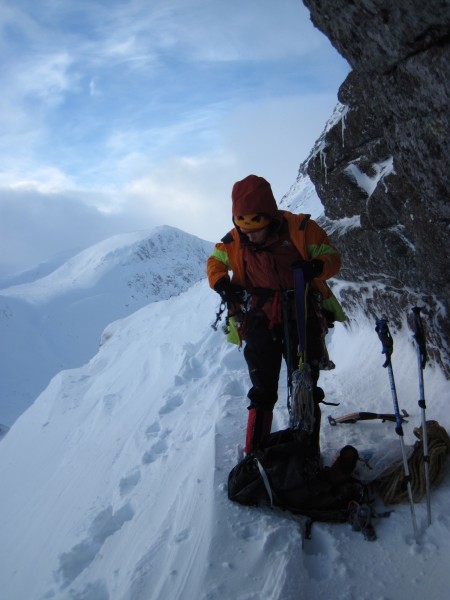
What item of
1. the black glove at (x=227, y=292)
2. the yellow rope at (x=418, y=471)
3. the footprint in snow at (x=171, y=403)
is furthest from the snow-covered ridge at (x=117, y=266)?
the yellow rope at (x=418, y=471)

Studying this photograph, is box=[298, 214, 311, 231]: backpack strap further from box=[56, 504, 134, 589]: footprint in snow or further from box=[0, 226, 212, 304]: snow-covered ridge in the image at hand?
box=[0, 226, 212, 304]: snow-covered ridge

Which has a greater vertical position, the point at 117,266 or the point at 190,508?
the point at 117,266

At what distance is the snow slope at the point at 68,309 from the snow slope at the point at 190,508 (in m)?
65.6

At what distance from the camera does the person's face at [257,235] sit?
145 inches

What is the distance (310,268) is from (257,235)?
1.87 feet

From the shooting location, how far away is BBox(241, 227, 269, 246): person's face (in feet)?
12.1

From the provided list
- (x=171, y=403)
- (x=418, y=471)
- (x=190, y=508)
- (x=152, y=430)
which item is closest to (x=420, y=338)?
(x=418, y=471)

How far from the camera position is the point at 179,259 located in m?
195

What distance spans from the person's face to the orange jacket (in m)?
0.15

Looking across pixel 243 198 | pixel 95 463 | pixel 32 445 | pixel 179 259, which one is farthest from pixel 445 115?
pixel 179 259

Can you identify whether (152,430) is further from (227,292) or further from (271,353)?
(227,292)

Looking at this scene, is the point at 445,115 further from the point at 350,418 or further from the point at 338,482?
the point at 350,418

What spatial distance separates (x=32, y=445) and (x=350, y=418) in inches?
247

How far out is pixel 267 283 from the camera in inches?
150
